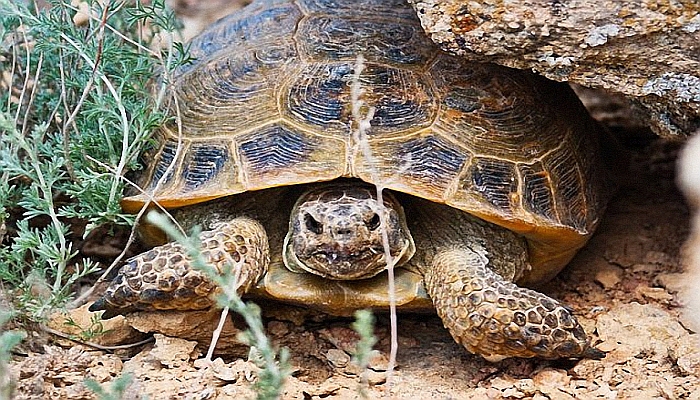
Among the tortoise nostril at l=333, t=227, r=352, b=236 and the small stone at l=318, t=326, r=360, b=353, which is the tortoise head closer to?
the tortoise nostril at l=333, t=227, r=352, b=236

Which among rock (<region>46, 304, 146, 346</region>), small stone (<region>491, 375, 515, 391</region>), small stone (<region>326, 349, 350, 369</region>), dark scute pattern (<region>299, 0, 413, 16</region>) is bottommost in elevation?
rock (<region>46, 304, 146, 346</region>)

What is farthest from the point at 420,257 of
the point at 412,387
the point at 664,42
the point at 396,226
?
the point at 664,42

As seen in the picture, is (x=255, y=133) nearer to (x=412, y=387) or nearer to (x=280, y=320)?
(x=280, y=320)

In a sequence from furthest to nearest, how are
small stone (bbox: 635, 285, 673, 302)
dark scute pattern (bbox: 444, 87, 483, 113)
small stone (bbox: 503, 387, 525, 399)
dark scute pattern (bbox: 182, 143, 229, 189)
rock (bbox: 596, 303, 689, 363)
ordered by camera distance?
small stone (bbox: 635, 285, 673, 302), dark scute pattern (bbox: 444, 87, 483, 113), dark scute pattern (bbox: 182, 143, 229, 189), rock (bbox: 596, 303, 689, 363), small stone (bbox: 503, 387, 525, 399)

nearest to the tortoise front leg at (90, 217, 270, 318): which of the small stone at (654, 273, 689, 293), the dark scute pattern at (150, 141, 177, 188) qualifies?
the dark scute pattern at (150, 141, 177, 188)

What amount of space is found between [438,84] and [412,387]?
122 cm

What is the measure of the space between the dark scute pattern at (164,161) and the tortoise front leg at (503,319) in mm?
1186

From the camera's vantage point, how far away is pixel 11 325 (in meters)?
3.20

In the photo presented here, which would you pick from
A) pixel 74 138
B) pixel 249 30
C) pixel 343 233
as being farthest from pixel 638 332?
pixel 74 138

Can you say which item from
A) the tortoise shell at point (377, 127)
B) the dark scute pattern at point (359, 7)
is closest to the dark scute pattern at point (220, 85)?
the tortoise shell at point (377, 127)

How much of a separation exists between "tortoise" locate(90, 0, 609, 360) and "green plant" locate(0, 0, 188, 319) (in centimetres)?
14

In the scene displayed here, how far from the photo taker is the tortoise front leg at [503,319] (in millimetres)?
3125

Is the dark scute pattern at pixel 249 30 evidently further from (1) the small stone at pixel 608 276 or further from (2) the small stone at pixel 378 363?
(1) the small stone at pixel 608 276

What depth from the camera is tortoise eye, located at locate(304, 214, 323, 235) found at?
10.7 ft
